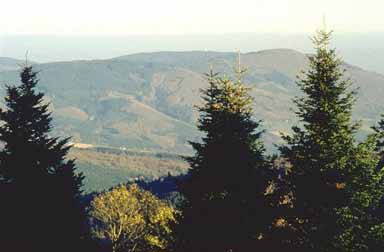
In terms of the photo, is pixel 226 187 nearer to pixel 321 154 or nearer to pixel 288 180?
pixel 288 180

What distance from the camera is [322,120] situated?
82.9 feet

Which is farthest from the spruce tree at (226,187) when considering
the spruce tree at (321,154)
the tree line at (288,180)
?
the spruce tree at (321,154)

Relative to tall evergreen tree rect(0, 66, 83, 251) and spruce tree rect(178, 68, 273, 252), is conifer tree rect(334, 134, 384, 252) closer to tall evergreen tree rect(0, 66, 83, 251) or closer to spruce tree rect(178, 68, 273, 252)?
spruce tree rect(178, 68, 273, 252)

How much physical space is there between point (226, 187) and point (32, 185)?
37.4 ft

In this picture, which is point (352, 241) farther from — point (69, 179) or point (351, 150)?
point (69, 179)

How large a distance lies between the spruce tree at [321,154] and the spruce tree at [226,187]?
1509 mm

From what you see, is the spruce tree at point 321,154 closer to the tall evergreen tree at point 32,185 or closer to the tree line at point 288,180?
the tree line at point 288,180

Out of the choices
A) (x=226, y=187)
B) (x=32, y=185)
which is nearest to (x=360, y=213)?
(x=226, y=187)

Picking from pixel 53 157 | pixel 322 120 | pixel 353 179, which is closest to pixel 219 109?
pixel 322 120

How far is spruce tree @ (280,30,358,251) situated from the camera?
24359 mm

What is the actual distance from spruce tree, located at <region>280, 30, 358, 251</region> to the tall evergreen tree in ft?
39.6

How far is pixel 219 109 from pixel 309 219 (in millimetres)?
5487

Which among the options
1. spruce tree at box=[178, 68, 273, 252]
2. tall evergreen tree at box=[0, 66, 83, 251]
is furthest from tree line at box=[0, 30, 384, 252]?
tall evergreen tree at box=[0, 66, 83, 251]

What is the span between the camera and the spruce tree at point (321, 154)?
24359 millimetres
